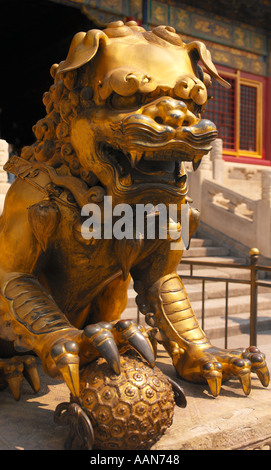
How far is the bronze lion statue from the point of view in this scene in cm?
130

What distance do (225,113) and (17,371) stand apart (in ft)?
33.5

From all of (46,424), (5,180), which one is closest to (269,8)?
(5,180)

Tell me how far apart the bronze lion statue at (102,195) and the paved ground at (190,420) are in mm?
67

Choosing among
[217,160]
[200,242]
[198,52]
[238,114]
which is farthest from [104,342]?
[238,114]

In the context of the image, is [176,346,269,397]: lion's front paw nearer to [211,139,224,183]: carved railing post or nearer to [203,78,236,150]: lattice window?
[211,139,224,183]: carved railing post

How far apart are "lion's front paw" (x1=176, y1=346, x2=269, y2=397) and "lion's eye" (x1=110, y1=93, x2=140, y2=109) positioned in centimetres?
92

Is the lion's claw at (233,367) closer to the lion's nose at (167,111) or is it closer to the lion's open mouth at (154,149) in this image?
the lion's open mouth at (154,149)

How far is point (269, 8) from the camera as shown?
31.9ft

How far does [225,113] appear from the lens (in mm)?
10820

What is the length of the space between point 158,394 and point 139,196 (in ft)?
1.93

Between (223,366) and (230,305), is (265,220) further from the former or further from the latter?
(223,366)

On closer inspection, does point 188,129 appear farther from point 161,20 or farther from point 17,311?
point 161,20

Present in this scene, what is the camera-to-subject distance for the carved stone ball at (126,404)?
1.18 m

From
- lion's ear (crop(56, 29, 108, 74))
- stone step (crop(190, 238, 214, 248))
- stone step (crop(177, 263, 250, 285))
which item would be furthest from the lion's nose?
stone step (crop(190, 238, 214, 248))
